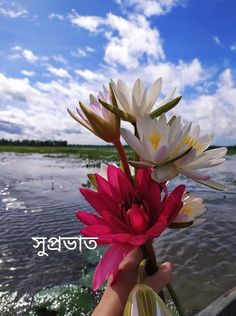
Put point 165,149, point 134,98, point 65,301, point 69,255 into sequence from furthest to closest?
point 69,255 → point 65,301 → point 134,98 → point 165,149

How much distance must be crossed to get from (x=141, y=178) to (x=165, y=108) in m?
0.18

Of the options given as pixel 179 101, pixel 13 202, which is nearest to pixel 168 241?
pixel 13 202

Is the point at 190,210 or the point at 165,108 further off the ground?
the point at 165,108

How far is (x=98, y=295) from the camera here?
5.25 metres

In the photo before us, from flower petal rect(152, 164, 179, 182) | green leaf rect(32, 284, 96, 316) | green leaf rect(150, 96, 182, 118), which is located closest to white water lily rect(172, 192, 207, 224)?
flower petal rect(152, 164, 179, 182)

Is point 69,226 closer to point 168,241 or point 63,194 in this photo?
point 168,241

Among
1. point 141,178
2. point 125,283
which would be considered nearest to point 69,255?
point 125,283

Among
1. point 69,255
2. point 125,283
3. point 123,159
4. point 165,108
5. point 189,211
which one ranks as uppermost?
point 165,108

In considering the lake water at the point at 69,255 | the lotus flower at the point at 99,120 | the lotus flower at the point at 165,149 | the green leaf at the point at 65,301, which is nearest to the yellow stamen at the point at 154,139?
the lotus flower at the point at 165,149

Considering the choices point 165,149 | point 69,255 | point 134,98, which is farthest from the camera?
point 69,255

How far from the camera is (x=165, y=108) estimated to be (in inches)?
34.1

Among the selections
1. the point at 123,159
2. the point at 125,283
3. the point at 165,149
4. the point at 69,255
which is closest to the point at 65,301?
the point at 69,255

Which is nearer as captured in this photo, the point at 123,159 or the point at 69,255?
the point at 123,159

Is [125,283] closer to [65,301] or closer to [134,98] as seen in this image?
[134,98]
